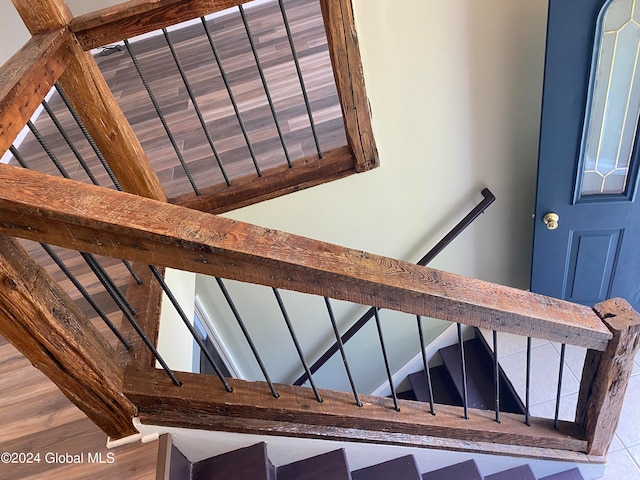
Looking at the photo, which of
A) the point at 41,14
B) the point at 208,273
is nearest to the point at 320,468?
the point at 208,273

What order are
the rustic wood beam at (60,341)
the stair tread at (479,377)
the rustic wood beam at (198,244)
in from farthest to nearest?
1. the stair tread at (479,377)
2. the rustic wood beam at (60,341)
3. the rustic wood beam at (198,244)

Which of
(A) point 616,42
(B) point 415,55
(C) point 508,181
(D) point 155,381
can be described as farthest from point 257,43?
(D) point 155,381

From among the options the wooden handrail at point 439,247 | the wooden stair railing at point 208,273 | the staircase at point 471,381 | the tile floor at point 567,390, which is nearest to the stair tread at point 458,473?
the wooden stair railing at point 208,273

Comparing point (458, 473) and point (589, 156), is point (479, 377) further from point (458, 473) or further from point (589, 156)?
point (589, 156)

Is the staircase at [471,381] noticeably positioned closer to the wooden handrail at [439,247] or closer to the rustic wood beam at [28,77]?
the wooden handrail at [439,247]

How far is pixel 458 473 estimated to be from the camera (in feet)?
6.67

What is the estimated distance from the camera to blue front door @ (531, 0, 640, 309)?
2.17m

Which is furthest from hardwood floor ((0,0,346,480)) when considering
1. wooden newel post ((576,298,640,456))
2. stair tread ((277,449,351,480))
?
wooden newel post ((576,298,640,456))

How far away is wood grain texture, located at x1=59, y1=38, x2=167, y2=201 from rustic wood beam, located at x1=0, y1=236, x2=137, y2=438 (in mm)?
796

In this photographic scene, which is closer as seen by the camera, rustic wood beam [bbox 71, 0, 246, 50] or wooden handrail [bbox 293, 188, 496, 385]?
rustic wood beam [bbox 71, 0, 246, 50]

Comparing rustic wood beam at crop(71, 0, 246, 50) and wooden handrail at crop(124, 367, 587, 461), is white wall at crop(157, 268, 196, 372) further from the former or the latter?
rustic wood beam at crop(71, 0, 246, 50)

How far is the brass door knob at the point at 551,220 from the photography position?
8.76 ft

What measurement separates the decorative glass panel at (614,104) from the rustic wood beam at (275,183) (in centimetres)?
117

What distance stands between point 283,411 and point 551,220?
182cm
